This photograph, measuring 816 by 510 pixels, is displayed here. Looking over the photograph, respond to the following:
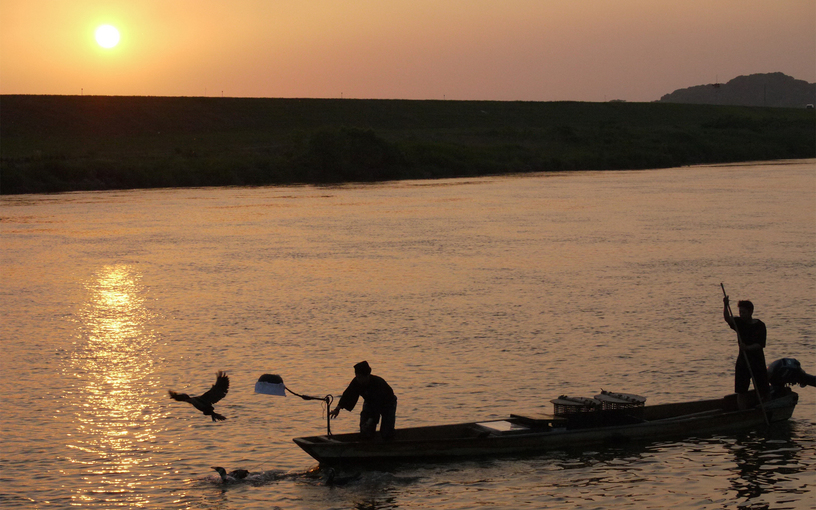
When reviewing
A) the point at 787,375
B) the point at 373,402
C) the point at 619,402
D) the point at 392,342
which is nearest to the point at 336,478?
the point at 373,402

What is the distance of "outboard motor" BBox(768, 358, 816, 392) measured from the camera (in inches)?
637

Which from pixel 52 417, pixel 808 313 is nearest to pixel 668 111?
pixel 808 313

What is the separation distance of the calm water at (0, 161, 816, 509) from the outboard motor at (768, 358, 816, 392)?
0.72 metres

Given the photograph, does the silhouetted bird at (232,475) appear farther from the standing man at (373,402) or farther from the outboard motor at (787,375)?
the outboard motor at (787,375)

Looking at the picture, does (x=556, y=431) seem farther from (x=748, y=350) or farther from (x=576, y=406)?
(x=748, y=350)

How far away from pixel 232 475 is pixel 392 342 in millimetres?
9107

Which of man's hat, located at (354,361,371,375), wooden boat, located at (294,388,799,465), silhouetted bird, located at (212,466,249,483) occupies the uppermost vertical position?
man's hat, located at (354,361,371,375)

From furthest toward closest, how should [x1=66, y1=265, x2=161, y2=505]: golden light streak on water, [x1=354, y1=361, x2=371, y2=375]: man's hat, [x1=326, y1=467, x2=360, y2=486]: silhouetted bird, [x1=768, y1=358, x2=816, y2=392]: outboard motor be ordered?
[x1=768, y1=358, x2=816, y2=392]: outboard motor
[x1=66, y1=265, x2=161, y2=505]: golden light streak on water
[x1=354, y1=361, x2=371, y2=375]: man's hat
[x1=326, y1=467, x2=360, y2=486]: silhouetted bird

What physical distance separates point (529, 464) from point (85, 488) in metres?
6.03

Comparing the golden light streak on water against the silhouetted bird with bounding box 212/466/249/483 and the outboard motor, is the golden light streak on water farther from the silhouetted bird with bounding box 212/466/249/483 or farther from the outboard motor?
the outboard motor

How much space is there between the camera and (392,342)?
75.9ft

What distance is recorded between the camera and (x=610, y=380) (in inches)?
759

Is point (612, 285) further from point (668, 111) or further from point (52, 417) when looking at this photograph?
point (668, 111)

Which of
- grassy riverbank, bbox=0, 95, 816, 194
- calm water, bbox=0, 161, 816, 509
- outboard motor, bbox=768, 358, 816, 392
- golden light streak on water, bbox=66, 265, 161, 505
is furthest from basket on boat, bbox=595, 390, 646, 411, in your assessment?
grassy riverbank, bbox=0, 95, 816, 194
